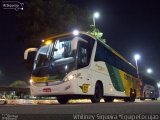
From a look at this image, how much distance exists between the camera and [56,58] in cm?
1708

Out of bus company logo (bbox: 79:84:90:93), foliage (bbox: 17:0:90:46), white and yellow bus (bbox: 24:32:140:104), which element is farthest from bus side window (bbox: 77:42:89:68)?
foliage (bbox: 17:0:90:46)

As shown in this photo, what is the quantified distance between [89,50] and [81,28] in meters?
23.8

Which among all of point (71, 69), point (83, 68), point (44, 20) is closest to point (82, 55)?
point (83, 68)

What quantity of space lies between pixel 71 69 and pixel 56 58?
128 centimetres

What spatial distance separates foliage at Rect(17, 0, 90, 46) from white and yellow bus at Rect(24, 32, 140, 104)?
20.1m

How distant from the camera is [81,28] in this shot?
4103 cm

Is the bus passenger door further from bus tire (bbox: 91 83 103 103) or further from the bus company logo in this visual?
bus tire (bbox: 91 83 103 103)

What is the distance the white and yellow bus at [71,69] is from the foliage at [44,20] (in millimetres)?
20064

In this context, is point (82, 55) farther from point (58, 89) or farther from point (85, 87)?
point (58, 89)

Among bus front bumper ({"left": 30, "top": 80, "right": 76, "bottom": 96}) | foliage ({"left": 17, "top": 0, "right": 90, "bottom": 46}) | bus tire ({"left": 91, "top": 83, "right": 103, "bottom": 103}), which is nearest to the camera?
bus front bumper ({"left": 30, "top": 80, "right": 76, "bottom": 96})

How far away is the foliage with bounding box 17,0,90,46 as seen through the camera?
3897 centimetres

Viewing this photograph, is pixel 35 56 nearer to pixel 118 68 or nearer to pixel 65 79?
pixel 65 79

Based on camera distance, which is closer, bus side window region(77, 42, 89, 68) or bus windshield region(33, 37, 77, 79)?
bus windshield region(33, 37, 77, 79)

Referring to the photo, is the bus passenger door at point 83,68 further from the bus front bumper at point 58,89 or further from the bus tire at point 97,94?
the bus tire at point 97,94
